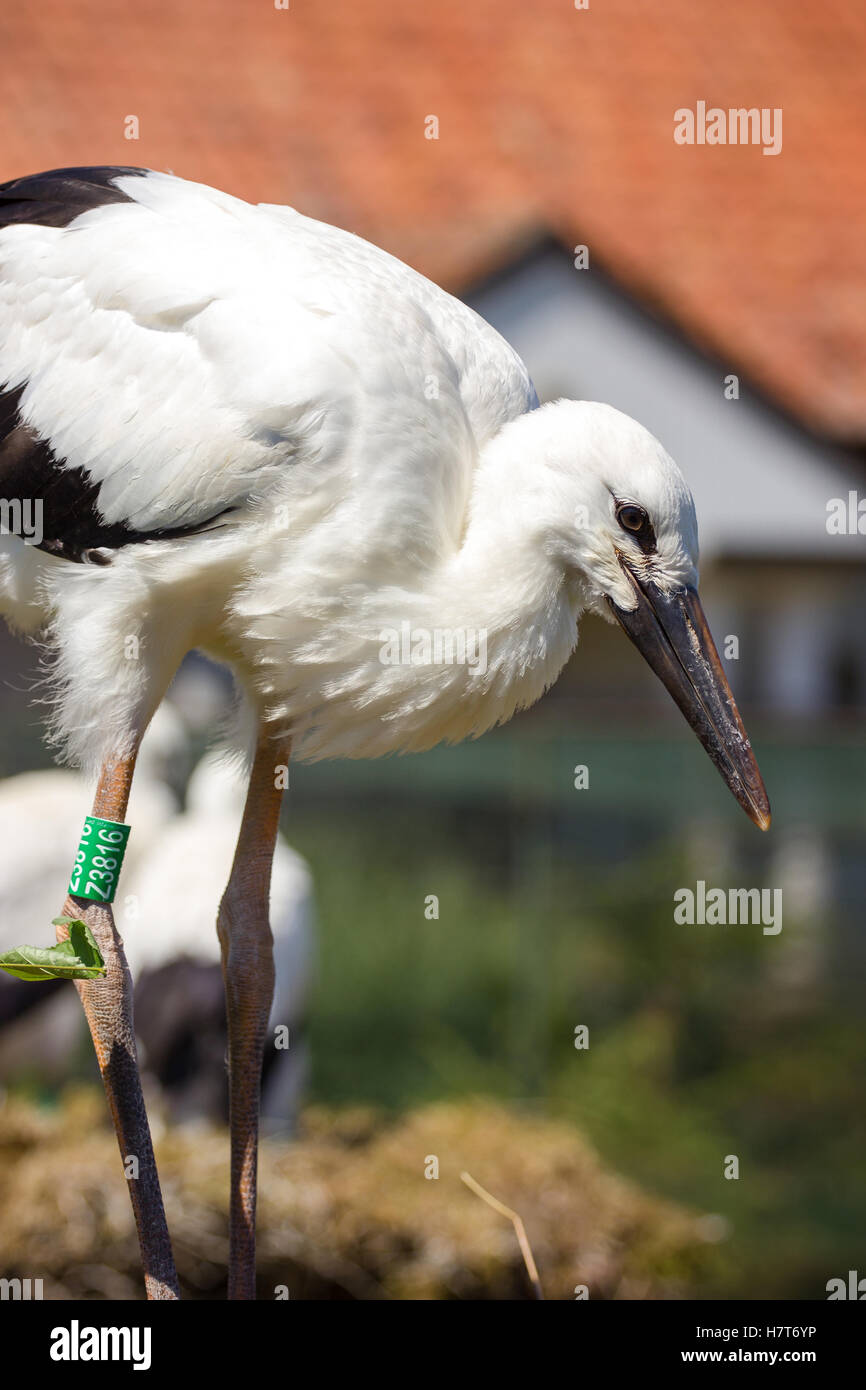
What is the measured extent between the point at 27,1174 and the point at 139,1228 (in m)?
2.21

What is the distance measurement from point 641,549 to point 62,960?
1232 millimetres

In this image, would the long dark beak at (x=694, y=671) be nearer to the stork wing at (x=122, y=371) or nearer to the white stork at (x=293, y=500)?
the white stork at (x=293, y=500)

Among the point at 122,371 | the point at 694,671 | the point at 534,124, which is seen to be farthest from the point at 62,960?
the point at 534,124

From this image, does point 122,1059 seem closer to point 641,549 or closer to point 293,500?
point 293,500

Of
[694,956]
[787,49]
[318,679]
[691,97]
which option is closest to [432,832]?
[694,956]

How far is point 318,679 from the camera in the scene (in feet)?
9.09

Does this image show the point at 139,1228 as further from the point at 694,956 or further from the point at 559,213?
the point at 559,213

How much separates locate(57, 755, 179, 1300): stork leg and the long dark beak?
39.1 inches

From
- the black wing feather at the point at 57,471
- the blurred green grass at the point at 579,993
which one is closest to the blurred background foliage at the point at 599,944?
the blurred green grass at the point at 579,993

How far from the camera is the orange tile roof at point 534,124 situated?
39.7ft

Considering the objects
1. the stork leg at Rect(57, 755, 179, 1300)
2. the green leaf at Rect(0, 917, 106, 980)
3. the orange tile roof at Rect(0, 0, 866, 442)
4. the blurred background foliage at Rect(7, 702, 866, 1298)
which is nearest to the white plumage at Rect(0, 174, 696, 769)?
the stork leg at Rect(57, 755, 179, 1300)

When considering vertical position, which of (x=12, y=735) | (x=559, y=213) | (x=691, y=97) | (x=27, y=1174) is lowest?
(x=27, y=1174)
